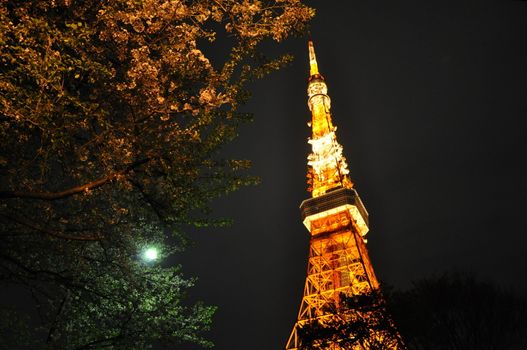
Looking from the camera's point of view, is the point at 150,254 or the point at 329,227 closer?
the point at 150,254

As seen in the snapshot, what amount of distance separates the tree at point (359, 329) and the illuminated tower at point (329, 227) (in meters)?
7.36

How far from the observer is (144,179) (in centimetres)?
582

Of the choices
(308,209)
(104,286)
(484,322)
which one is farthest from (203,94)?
(308,209)

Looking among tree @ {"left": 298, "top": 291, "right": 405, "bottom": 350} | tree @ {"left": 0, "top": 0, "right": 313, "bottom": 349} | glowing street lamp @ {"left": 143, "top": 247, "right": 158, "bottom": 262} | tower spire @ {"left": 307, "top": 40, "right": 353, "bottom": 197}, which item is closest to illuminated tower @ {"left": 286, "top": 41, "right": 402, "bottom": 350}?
tower spire @ {"left": 307, "top": 40, "right": 353, "bottom": 197}

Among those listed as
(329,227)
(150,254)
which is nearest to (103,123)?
(150,254)

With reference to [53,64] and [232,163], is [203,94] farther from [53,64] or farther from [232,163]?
[53,64]

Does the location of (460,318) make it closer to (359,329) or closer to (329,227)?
(359,329)

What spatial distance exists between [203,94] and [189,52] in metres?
0.83

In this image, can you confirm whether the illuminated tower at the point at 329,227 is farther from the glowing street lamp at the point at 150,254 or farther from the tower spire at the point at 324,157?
the glowing street lamp at the point at 150,254

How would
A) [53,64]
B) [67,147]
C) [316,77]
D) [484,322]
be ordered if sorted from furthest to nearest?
[316,77] < [484,322] < [67,147] < [53,64]

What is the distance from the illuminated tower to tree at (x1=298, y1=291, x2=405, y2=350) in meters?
7.36

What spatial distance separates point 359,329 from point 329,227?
58.2 ft

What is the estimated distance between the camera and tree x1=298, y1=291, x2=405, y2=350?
33.7 feet

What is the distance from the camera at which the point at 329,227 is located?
92.7 ft
